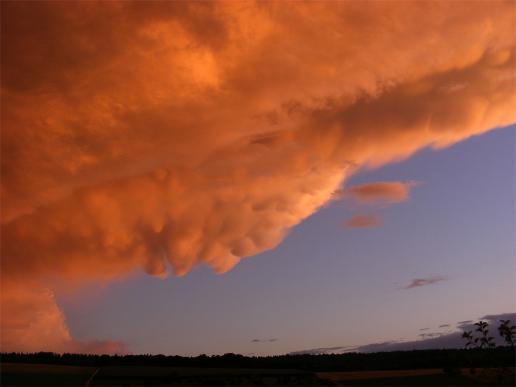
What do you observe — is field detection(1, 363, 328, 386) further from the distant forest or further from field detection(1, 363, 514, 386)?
the distant forest

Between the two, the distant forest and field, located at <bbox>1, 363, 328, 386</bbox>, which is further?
the distant forest

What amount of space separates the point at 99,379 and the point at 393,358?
76461mm

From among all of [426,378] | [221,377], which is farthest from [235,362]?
[426,378]

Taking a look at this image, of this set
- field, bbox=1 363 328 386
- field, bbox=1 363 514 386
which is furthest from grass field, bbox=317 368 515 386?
field, bbox=1 363 328 386

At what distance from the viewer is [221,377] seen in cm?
9556

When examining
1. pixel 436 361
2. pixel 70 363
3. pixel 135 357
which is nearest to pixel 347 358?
pixel 436 361

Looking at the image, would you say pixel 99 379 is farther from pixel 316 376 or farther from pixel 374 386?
pixel 374 386

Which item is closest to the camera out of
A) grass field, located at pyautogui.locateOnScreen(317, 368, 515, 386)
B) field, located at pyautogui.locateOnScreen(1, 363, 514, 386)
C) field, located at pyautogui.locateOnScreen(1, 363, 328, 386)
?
field, located at pyautogui.locateOnScreen(1, 363, 328, 386)

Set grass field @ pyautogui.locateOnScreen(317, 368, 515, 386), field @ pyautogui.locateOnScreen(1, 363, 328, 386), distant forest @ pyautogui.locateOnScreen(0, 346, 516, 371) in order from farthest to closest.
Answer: distant forest @ pyautogui.locateOnScreen(0, 346, 516, 371)
grass field @ pyautogui.locateOnScreen(317, 368, 515, 386)
field @ pyautogui.locateOnScreen(1, 363, 328, 386)

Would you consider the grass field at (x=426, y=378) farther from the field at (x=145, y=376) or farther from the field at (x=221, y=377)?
the field at (x=145, y=376)

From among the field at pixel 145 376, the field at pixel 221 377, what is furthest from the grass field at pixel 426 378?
the field at pixel 145 376

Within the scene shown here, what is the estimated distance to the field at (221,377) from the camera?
90500 millimetres

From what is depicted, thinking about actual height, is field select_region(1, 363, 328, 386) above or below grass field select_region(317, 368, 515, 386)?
above

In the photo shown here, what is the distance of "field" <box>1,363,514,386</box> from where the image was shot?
90.5m
